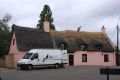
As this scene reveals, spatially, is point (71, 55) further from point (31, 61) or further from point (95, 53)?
point (31, 61)

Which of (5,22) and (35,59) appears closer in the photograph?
(35,59)

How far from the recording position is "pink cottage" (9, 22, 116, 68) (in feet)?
192

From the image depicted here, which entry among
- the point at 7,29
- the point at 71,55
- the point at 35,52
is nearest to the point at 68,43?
the point at 71,55

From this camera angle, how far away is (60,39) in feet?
208

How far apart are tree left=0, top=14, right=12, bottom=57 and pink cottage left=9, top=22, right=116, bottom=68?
26.5 feet

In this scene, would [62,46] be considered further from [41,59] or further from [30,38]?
[41,59]

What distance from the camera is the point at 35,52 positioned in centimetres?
4991

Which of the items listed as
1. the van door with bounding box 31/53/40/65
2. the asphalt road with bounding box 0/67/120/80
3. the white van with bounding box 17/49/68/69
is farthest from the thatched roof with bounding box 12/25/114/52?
the asphalt road with bounding box 0/67/120/80

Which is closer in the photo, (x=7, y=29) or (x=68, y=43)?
(x=68, y=43)

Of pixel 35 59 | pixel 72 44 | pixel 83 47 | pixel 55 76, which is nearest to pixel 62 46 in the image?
pixel 72 44

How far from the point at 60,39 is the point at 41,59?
1332 centimetres

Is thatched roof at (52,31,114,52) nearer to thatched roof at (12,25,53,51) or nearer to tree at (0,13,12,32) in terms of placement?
thatched roof at (12,25,53,51)

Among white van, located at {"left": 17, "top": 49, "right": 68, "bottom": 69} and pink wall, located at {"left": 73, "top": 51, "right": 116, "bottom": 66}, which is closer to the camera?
white van, located at {"left": 17, "top": 49, "right": 68, "bottom": 69}

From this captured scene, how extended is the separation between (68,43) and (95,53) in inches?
196
